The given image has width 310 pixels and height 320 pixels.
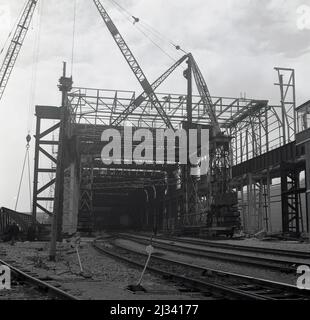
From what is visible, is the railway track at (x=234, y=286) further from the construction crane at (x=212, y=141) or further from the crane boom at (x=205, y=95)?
the crane boom at (x=205, y=95)

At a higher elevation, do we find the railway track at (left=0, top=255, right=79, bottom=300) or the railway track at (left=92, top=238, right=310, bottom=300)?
the railway track at (left=92, top=238, right=310, bottom=300)

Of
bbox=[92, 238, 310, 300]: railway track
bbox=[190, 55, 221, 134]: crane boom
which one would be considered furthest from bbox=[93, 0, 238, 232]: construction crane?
bbox=[92, 238, 310, 300]: railway track

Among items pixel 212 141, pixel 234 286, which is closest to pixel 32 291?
pixel 234 286

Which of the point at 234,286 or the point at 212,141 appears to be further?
the point at 212,141

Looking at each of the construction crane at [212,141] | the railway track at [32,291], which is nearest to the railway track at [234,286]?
the railway track at [32,291]

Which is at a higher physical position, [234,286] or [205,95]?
[205,95]

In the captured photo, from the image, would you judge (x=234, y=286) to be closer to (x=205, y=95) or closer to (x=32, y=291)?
(x=32, y=291)

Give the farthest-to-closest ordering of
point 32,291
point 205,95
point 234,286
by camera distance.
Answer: point 205,95
point 234,286
point 32,291

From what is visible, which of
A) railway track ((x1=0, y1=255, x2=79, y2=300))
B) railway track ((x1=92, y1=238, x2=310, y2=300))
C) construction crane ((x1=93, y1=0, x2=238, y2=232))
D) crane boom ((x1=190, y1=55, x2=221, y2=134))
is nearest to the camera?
railway track ((x1=92, y1=238, x2=310, y2=300))

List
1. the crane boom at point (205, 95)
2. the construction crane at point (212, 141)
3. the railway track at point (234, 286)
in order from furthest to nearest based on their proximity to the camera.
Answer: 1. the crane boom at point (205, 95)
2. the construction crane at point (212, 141)
3. the railway track at point (234, 286)

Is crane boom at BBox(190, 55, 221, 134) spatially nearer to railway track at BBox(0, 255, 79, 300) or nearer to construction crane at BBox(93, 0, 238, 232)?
construction crane at BBox(93, 0, 238, 232)

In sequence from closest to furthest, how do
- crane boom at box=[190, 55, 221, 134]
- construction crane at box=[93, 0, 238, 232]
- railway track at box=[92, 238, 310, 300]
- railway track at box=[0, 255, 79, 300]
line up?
railway track at box=[92, 238, 310, 300] → railway track at box=[0, 255, 79, 300] → construction crane at box=[93, 0, 238, 232] → crane boom at box=[190, 55, 221, 134]

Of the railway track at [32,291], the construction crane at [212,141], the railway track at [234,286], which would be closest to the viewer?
the railway track at [234,286]
